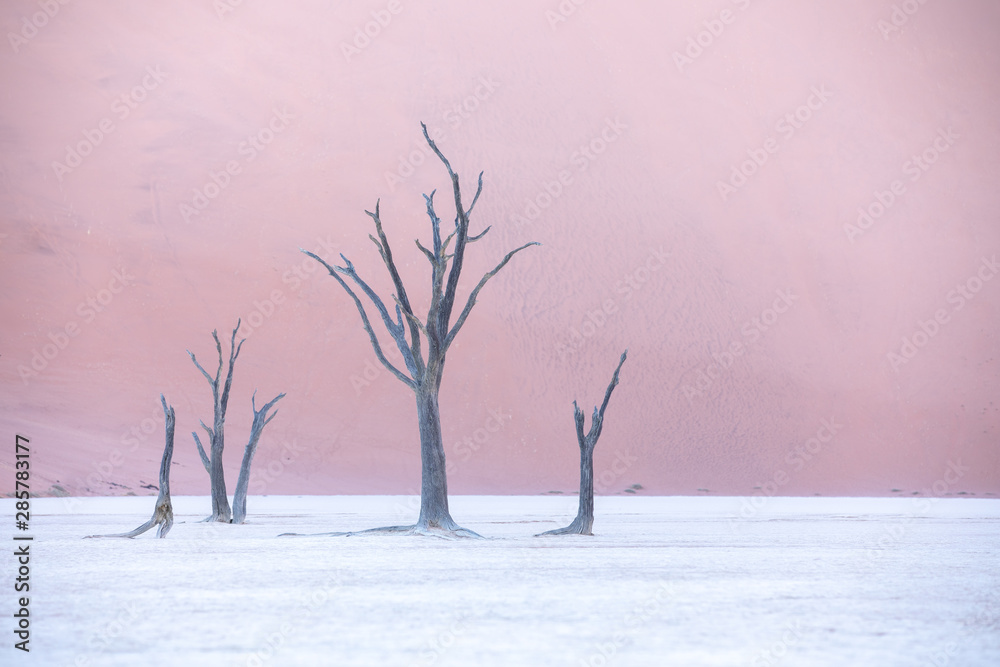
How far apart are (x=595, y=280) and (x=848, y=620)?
46460mm

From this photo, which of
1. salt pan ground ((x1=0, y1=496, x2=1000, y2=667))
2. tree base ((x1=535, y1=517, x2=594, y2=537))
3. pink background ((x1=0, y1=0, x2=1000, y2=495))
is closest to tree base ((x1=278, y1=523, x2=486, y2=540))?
salt pan ground ((x1=0, y1=496, x2=1000, y2=667))

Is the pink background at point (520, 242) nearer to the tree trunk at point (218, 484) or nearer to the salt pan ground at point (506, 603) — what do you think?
the tree trunk at point (218, 484)

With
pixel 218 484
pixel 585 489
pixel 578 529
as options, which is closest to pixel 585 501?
pixel 585 489

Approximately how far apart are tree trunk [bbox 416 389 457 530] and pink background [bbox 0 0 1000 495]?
2494 centimetres

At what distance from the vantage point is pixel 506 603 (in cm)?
661

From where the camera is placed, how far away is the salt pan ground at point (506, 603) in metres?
4.79

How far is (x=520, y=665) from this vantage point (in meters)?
4.43

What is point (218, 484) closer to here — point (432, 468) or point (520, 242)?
point (432, 468)

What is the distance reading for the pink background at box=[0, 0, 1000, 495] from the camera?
44.3 meters

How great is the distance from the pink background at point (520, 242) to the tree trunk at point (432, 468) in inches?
982

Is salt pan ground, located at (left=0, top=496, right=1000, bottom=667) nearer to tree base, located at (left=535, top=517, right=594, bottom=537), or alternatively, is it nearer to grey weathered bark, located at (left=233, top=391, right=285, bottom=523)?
tree base, located at (left=535, top=517, right=594, bottom=537)

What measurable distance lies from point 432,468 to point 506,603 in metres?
7.15

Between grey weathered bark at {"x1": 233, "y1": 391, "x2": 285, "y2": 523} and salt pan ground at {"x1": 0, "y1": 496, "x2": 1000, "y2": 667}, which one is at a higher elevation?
grey weathered bark at {"x1": 233, "y1": 391, "x2": 285, "y2": 523}

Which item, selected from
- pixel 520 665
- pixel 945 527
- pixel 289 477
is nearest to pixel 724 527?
pixel 945 527
